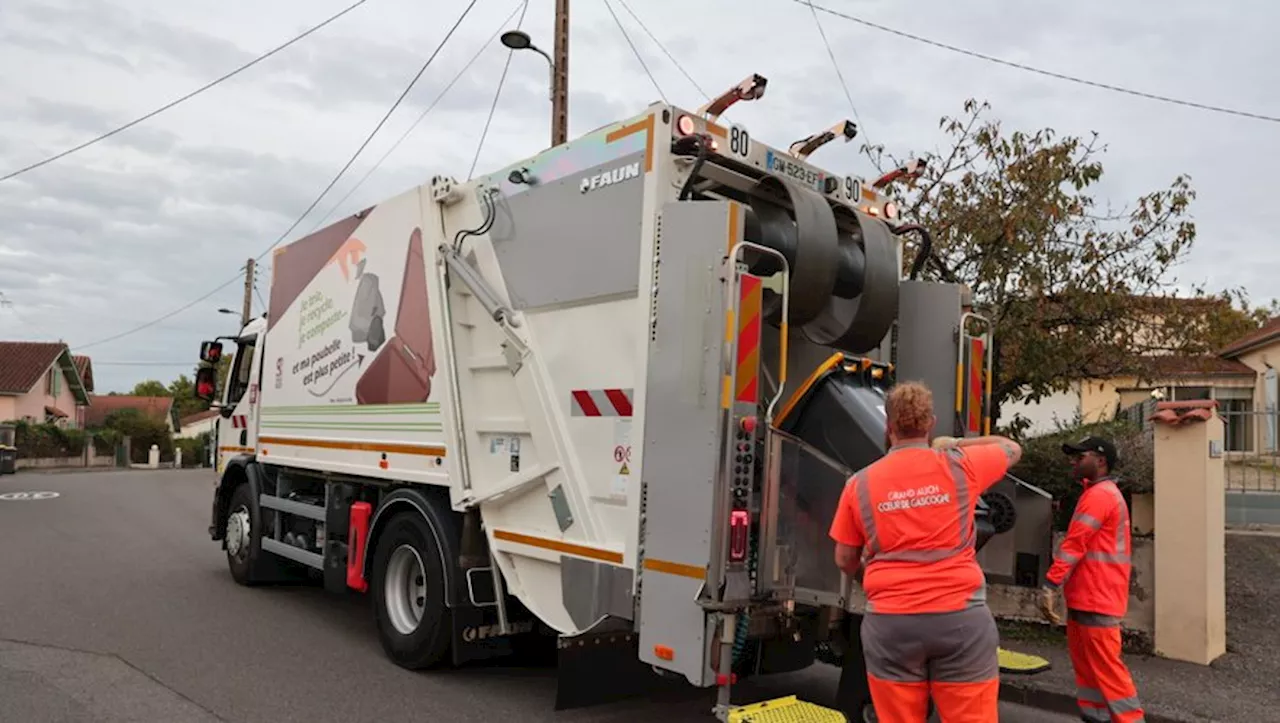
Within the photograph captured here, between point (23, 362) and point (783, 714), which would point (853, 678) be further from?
point (23, 362)

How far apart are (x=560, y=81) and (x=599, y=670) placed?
830cm

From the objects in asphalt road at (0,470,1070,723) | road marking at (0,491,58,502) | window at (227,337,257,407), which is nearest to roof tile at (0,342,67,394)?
road marking at (0,491,58,502)

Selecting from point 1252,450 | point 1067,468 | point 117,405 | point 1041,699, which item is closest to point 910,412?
point 1041,699

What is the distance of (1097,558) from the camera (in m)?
4.78

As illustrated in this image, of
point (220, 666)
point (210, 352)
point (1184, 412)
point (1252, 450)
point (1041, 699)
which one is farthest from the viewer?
point (1252, 450)

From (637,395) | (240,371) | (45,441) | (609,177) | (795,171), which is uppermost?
(795,171)

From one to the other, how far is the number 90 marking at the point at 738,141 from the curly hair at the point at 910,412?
1.86 meters

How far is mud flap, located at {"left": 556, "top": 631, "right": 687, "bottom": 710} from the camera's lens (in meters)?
4.52

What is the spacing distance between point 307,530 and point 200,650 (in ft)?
4.52

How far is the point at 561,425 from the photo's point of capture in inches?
193

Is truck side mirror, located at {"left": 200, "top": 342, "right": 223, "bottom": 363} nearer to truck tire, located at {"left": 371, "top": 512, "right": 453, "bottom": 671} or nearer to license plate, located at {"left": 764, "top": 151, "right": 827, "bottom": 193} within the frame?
truck tire, located at {"left": 371, "top": 512, "right": 453, "bottom": 671}

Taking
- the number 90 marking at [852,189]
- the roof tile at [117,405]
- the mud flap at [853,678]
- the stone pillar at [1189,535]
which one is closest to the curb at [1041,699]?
the stone pillar at [1189,535]

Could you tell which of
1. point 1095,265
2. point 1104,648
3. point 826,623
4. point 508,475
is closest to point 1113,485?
point 1104,648

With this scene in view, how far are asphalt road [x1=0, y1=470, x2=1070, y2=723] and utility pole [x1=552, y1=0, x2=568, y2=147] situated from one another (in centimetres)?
573
